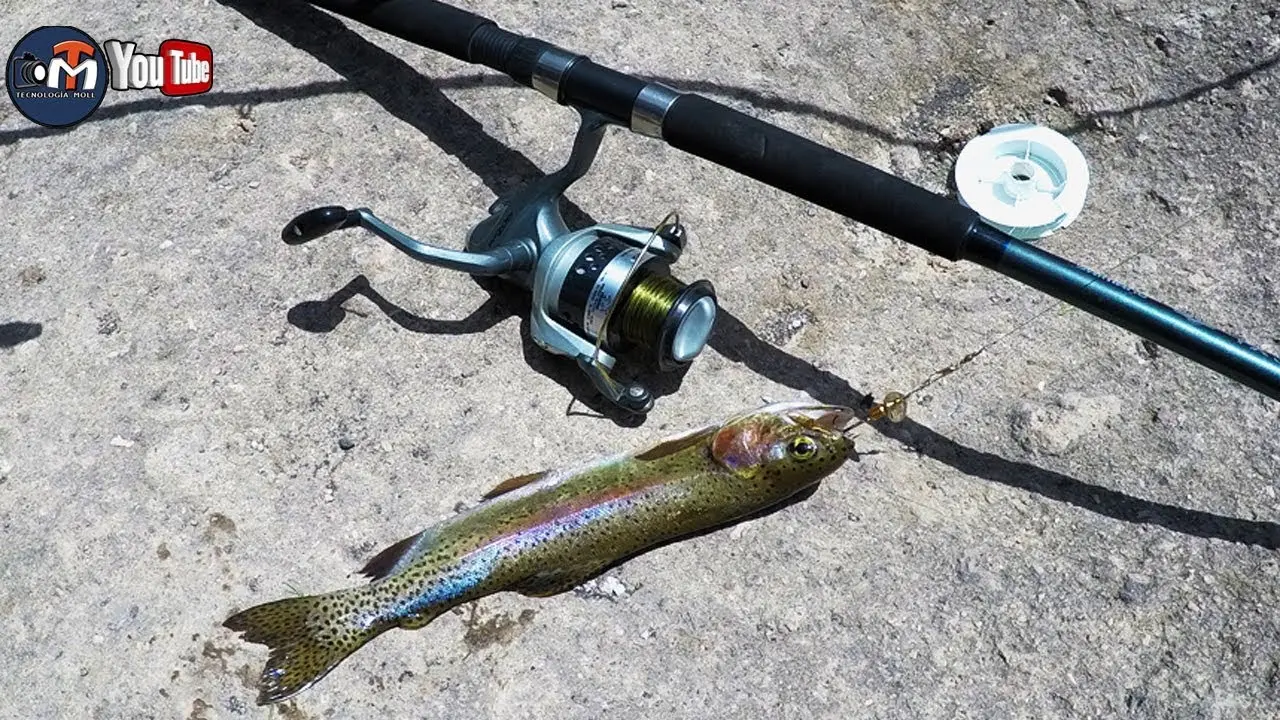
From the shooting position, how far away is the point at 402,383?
2.61 meters

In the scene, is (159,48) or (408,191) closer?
(408,191)

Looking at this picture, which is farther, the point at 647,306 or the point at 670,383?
the point at 670,383

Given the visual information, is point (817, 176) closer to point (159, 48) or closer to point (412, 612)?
point (412, 612)

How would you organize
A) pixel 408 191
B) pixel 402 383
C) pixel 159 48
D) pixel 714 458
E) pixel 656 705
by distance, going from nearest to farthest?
pixel 656 705 < pixel 714 458 < pixel 402 383 < pixel 408 191 < pixel 159 48

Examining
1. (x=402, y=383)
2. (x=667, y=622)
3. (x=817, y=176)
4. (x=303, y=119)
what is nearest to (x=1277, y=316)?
(x=817, y=176)

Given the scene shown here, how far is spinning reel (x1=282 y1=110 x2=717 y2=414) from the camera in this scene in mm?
2406

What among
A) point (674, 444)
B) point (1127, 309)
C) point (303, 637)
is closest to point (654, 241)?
point (674, 444)

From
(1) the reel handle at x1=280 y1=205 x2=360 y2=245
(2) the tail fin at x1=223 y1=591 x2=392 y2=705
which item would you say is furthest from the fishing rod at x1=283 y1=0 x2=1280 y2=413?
(2) the tail fin at x1=223 y1=591 x2=392 y2=705

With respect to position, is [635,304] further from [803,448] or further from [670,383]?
[803,448]

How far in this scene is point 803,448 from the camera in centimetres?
235

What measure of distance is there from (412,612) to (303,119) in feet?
4.72

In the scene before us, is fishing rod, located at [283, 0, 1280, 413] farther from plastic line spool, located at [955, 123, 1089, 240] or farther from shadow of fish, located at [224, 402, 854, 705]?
plastic line spool, located at [955, 123, 1089, 240]

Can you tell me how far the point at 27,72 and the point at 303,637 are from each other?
1.90 meters

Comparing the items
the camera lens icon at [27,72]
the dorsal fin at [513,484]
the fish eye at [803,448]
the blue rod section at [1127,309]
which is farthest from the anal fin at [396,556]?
the camera lens icon at [27,72]
